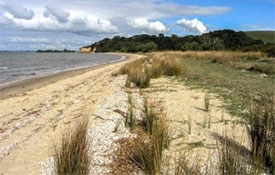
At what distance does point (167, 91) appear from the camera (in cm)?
1234

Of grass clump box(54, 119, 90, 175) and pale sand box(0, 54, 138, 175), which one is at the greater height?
grass clump box(54, 119, 90, 175)

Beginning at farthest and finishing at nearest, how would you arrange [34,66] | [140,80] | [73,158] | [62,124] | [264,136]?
1. [34,66]
2. [140,80]
3. [62,124]
4. [264,136]
5. [73,158]

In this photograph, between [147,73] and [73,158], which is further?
[147,73]

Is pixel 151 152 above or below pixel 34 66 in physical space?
above

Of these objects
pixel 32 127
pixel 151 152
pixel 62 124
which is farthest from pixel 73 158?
pixel 32 127

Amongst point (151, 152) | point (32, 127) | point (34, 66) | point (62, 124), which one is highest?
point (151, 152)

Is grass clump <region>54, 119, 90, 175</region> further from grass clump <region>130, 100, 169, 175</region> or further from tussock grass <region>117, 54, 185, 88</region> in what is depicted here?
tussock grass <region>117, 54, 185, 88</region>

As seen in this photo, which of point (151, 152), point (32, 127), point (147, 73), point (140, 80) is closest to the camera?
point (151, 152)

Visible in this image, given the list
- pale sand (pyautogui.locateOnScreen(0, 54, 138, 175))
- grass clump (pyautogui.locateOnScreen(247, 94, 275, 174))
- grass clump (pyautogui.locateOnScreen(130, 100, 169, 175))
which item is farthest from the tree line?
grass clump (pyautogui.locateOnScreen(130, 100, 169, 175))

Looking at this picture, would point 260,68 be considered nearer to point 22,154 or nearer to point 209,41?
point 22,154

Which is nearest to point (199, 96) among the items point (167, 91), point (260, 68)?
point (167, 91)

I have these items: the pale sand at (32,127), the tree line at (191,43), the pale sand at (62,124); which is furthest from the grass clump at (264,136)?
the tree line at (191,43)

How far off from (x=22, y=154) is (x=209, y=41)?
68513mm

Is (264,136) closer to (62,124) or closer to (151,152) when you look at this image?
(151,152)
